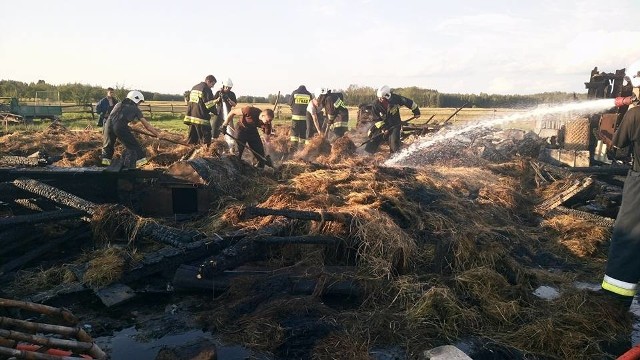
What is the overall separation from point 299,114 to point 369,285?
9.19 m

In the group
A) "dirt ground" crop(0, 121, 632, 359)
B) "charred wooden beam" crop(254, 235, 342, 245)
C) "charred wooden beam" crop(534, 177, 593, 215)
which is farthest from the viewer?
"charred wooden beam" crop(534, 177, 593, 215)

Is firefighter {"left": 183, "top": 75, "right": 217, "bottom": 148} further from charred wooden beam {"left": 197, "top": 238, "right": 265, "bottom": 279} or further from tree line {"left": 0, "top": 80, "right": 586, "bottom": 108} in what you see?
tree line {"left": 0, "top": 80, "right": 586, "bottom": 108}

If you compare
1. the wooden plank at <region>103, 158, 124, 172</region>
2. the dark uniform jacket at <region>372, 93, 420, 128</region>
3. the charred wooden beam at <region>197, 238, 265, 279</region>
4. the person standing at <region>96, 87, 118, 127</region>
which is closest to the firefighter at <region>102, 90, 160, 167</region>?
the wooden plank at <region>103, 158, 124, 172</region>

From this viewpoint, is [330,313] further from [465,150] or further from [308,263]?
[465,150]

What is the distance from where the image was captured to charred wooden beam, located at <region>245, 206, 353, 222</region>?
16.6 ft

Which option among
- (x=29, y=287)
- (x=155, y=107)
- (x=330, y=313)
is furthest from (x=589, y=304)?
(x=155, y=107)

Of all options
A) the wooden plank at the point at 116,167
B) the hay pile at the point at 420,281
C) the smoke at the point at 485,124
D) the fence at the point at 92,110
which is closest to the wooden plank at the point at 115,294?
the hay pile at the point at 420,281

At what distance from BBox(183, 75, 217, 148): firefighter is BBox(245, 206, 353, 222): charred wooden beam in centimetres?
561

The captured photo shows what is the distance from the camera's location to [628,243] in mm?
4219

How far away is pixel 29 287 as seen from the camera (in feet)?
15.3

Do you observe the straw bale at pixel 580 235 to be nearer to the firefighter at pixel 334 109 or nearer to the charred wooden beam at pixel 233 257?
the charred wooden beam at pixel 233 257

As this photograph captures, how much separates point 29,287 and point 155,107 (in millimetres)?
35870

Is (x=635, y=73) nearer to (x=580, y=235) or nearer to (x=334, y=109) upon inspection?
(x=580, y=235)

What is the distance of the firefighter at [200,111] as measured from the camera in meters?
10.4
